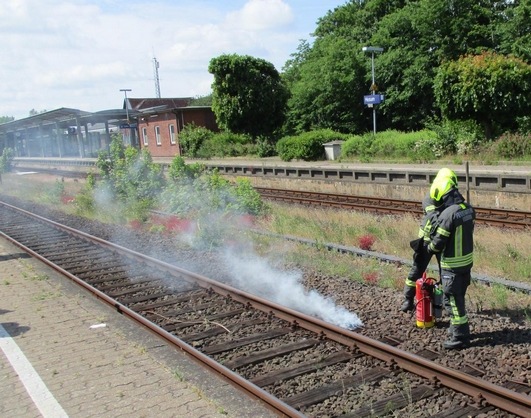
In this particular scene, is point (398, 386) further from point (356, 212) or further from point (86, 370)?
point (356, 212)

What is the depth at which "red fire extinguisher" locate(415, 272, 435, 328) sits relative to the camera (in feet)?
21.8

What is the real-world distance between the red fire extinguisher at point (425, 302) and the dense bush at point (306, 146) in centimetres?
2568

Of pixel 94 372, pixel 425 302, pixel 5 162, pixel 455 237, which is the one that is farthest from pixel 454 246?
pixel 5 162

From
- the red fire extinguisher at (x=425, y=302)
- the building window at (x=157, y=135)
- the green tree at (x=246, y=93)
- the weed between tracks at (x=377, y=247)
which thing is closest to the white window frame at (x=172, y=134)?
the building window at (x=157, y=135)

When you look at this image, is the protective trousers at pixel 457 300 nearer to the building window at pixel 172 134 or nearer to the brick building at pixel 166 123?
the brick building at pixel 166 123

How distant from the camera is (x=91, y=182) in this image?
20.7 m

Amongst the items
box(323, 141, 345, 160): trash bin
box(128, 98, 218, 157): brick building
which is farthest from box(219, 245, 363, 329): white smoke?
box(128, 98, 218, 157): brick building

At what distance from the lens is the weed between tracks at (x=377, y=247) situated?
7.94 m

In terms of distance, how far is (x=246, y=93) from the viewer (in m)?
38.5

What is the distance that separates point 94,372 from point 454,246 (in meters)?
4.13

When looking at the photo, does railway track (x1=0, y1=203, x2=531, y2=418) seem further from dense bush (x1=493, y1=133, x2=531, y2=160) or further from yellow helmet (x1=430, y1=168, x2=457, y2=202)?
dense bush (x1=493, y1=133, x2=531, y2=160)

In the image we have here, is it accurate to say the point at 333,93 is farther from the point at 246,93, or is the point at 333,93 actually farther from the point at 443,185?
the point at 443,185

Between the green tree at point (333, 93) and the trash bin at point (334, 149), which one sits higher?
the green tree at point (333, 93)

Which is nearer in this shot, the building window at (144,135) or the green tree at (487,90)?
the green tree at (487,90)
